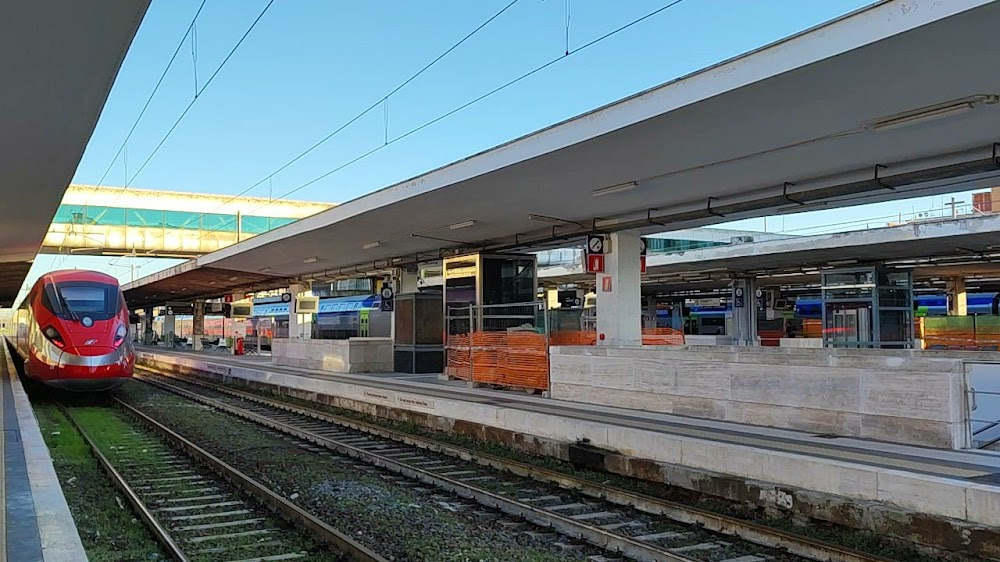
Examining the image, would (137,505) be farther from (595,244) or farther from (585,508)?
(595,244)

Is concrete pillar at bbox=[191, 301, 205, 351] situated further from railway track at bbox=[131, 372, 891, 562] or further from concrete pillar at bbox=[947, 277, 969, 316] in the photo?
concrete pillar at bbox=[947, 277, 969, 316]

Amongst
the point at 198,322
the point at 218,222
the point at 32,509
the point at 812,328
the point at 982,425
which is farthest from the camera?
the point at 198,322

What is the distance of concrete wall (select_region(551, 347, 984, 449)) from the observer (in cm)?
848

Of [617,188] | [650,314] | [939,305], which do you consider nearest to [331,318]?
[650,314]

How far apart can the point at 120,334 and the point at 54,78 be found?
11.9 m

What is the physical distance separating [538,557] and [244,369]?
21.1 m

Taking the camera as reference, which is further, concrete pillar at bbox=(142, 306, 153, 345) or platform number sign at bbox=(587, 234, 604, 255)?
concrete pillar at bbox=(142, 306, 153, 345)

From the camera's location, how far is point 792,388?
1014 cm

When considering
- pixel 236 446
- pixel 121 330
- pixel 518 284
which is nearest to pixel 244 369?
pixel 121 330

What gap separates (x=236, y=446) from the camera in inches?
Result: 509

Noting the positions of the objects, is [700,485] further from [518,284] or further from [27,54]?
[518,284]

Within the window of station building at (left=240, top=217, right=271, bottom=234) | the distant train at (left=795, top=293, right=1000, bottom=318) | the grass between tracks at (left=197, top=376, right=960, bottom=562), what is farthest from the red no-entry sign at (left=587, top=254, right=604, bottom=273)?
the window of station building at (left=240, top=217, right=271, bottom=234)

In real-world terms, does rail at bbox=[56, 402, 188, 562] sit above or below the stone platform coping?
below

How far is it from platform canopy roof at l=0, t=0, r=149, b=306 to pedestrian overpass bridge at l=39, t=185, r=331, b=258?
25204 millimetres
